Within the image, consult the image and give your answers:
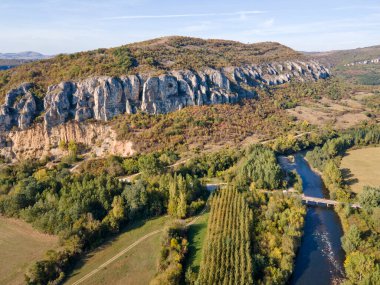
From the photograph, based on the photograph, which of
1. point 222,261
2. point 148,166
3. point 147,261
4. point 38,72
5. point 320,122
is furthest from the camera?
point 320,122

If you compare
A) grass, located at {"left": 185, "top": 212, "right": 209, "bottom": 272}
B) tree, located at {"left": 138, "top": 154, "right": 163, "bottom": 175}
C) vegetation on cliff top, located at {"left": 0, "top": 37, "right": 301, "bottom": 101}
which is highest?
vegetation on cliff top, located at {"left": 0, "top": 37, "right": 301, "bottom": 101}

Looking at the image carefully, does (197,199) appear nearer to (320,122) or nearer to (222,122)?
(222,122)

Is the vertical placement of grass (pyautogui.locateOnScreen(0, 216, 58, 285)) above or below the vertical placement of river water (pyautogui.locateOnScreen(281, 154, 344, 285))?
above

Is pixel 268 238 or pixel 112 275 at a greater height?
pixel 268 238

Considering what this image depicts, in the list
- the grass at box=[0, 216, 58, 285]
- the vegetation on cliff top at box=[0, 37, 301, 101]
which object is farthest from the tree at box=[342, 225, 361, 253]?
the vegetation on cliff top at box=[0, 37, 301, 101]

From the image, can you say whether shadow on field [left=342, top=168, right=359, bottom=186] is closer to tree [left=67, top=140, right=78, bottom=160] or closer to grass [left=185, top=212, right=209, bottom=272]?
grass [left=185, top=212, right=209, bottom=272]

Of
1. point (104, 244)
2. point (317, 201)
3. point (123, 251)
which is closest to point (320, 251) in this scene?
point (317, 201)

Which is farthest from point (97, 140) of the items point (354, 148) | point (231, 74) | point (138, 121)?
point (354, 148)
